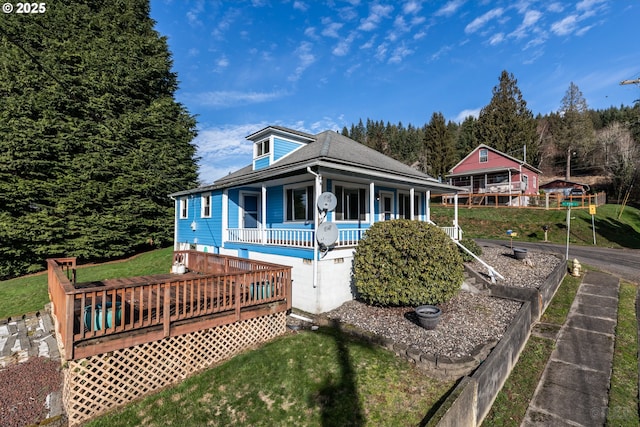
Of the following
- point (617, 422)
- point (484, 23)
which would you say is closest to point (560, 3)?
point (484, 23)

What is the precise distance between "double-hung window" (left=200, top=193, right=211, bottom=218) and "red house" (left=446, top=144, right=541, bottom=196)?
84.6 ft

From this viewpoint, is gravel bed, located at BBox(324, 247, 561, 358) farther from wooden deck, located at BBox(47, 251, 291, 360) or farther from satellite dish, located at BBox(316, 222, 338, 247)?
wooden deck, located at BBox(47, 251, 291, 360)

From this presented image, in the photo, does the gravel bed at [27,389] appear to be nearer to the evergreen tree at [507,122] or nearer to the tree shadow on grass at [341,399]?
the tree shadow on grass at [341,399]

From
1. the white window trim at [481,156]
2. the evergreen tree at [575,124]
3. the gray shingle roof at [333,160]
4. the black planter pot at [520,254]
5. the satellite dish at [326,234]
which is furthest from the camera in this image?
the evergreen tree at [575,124]

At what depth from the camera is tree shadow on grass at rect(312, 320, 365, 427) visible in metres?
3.91

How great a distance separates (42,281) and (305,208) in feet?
41.7

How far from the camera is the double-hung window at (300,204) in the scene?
11.0 m

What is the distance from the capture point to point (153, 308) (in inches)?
233

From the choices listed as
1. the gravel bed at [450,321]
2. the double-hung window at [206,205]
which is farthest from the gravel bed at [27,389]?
the double-hung window at [206,205]

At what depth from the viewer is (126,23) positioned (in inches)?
787

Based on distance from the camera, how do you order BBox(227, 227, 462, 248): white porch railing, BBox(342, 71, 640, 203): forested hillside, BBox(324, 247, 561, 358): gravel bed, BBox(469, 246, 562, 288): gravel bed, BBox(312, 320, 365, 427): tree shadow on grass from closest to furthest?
BBox(312, 320, 365, 427): tree shadow on grass < BBox(324, 247, 561, 358): gravel bed < BBox(227, 227, 462, 248): white porch railing < BBox(469, 246, 562, 288): gravel bed < BBox(342, 71, 640, 203): forested hillside

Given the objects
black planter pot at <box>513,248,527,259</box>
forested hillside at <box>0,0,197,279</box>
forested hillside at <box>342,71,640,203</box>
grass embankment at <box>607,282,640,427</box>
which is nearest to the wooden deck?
grass embankment at <box>607,282,640,427</box>

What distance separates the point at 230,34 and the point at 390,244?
1348cm

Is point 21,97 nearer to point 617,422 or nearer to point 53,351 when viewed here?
point 53,351
